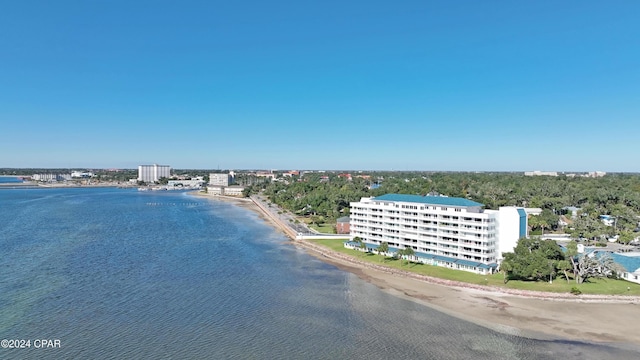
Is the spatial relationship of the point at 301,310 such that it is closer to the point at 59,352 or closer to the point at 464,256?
the point at 59,352

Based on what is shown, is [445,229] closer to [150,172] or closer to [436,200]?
[436,200]

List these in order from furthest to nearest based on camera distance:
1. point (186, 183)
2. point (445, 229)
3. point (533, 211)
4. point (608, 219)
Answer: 1. point (186, 183)
2. point (533, 211)
3. point (608, 219)
4. point (445, 229)

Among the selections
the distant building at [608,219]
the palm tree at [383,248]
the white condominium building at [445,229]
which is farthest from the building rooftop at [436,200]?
the distant building at [608,219]

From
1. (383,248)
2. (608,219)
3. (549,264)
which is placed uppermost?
(608,219)

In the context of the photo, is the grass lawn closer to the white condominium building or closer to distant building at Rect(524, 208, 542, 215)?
the white condominium building

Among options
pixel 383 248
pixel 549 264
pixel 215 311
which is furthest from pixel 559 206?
pixel 215 311

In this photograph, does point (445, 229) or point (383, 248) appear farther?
point (383, 248)

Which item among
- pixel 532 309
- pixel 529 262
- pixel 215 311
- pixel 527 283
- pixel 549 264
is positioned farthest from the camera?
pixel 549 264
